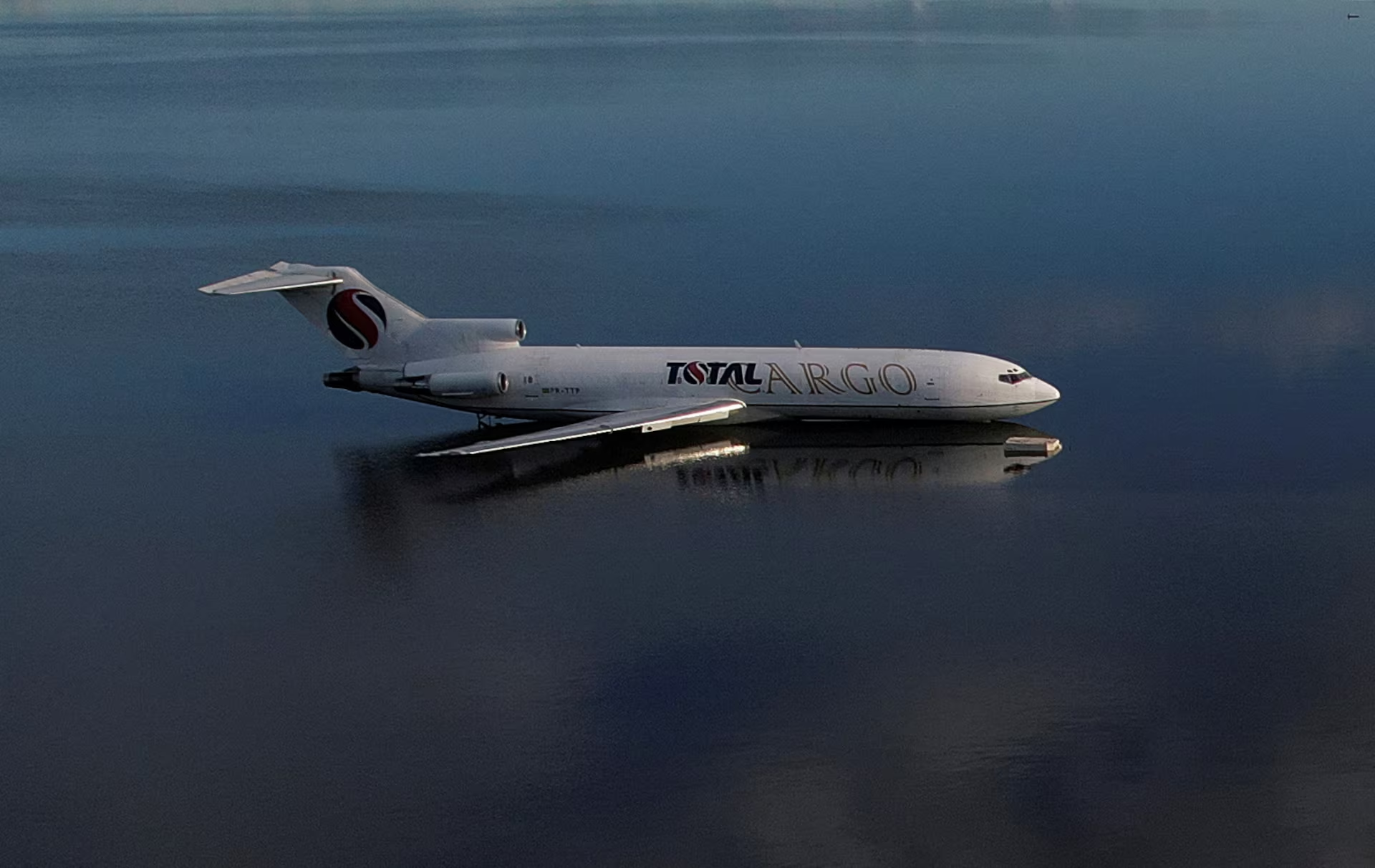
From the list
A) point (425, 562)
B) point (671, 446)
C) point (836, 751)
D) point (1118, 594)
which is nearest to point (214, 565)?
point (425, 562)

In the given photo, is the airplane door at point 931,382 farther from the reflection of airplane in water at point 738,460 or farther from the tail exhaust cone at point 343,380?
the tail exhaust cone at point 343,380

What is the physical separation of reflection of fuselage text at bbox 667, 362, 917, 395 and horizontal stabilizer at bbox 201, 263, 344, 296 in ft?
68.5

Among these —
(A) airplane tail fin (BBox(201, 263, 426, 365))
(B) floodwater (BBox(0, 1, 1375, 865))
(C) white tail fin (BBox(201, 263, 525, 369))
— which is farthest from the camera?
(A) airplane tail fin (BBox(201, 263, 426, 365))

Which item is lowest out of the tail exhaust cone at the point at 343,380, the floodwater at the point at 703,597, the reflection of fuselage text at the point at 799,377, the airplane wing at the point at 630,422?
the floodwater at the point at 703,597

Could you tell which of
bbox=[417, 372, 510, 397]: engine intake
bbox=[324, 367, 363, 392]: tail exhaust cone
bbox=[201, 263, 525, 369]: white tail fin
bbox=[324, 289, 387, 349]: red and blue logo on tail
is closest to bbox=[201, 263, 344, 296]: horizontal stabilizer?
bbox=[201, 263, 525, 369]: white tail fin

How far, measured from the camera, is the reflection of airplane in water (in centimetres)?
8962

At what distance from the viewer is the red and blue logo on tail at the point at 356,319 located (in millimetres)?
99750

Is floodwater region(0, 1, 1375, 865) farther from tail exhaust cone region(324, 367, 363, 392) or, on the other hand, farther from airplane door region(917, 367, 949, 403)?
tail exhaust cone region(324, 367, 363, 392)

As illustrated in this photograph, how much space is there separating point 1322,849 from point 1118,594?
21176 millimetres

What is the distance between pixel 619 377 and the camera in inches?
3755

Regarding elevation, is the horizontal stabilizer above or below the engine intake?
above

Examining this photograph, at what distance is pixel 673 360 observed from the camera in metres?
95.7

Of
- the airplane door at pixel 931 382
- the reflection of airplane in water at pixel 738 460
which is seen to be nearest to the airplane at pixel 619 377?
the airplane door at pixel 931 382

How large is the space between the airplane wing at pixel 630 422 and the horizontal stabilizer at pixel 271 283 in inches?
479
